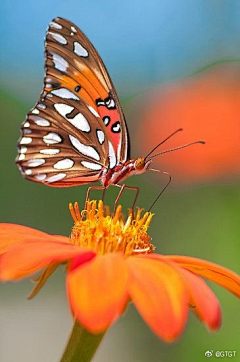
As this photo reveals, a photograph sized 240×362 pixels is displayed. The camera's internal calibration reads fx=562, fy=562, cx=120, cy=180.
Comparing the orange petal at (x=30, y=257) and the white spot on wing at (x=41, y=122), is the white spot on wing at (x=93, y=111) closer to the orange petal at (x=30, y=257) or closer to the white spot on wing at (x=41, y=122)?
the white spot on wing at (x=41, y=122)

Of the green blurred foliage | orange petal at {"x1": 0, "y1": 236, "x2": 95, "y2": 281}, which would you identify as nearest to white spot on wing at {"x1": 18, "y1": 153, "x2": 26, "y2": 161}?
orange petal at {"x1": 0, "y1": 236, "x2": 95, "y2": 281}

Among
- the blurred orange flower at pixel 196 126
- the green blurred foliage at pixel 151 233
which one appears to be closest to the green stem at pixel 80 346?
the green blurred foliage at pixel 151 233

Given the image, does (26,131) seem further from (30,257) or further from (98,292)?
(98,292)

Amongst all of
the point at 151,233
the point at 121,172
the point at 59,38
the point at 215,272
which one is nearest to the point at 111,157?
the point at 121,172

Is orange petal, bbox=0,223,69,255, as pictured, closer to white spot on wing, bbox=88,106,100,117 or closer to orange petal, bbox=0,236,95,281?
orange petal, bbox=0,236,95,281

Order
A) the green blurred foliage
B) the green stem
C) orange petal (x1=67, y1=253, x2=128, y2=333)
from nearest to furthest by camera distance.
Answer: orange petal (x1=67, y1=253, x2=128, y2=333)
the green stem
the green blurred foliage

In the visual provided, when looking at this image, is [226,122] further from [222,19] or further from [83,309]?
[83,309]

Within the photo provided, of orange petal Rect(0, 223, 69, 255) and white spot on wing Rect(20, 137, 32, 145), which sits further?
white spot on wing Rect(20, 137, 32, 145)
